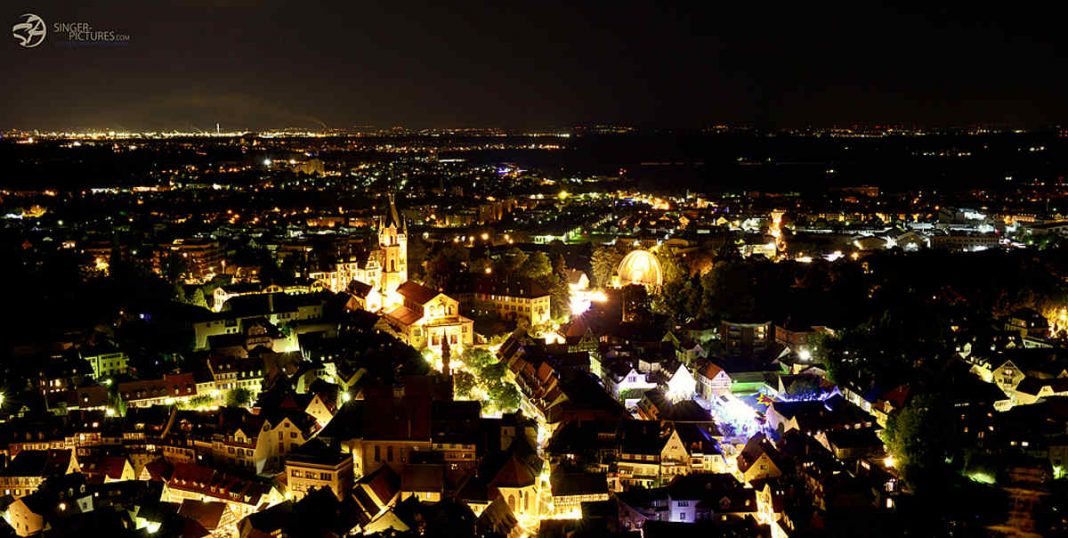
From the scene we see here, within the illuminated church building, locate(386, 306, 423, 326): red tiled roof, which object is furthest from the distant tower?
locate(386, 306, 423, 326): red tiled roof

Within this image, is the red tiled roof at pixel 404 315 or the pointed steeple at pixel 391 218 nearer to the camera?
the red tiled roof at pixel 404 315

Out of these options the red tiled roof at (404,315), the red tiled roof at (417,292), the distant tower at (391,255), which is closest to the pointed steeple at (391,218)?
the distant tower at (391,255)

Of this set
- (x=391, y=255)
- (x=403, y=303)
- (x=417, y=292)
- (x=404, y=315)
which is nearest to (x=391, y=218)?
(x=391, y=255)

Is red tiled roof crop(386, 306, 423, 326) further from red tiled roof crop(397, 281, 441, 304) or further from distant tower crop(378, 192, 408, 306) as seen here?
distant tower crop(378, 192, 408, 306)

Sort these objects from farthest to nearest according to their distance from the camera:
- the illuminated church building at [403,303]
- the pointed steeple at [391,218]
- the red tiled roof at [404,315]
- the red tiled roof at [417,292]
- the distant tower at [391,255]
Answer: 1. the pointed steeple at [391,218]
2. the distant tower at [391,255]
3. the red tiled roof at [417,292]
4. the red tiled roof at [404,315]
5. the illuminated church building at [403,303]

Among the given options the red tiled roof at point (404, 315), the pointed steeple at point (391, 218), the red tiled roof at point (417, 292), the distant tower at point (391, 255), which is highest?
the pointed steeple at point (391, 218)

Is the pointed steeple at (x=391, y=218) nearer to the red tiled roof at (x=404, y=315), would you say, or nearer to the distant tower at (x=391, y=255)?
the distant tower at (x=391, y=255)

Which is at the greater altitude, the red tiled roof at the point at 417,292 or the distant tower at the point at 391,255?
the distant tower at the point at 391,255

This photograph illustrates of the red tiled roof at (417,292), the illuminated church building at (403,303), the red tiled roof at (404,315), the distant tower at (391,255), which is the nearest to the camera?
the illuminated church building at (403,303)

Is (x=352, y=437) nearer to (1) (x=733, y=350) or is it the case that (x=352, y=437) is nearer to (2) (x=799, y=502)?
(2) (x=799, y=502)
